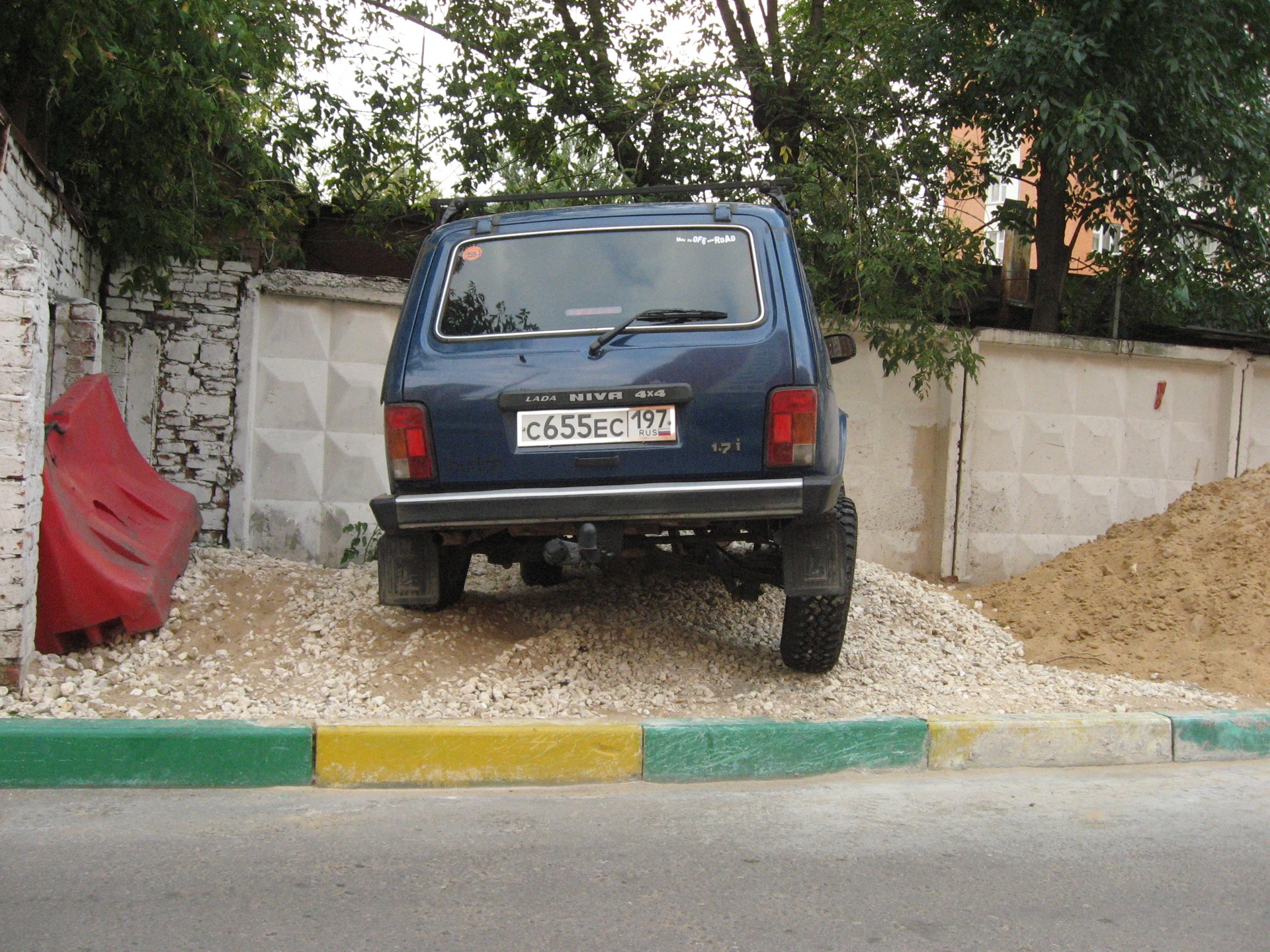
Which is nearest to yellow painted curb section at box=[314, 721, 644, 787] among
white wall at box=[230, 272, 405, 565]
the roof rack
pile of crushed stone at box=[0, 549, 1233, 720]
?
pile of crushed stone at box=[0, 549, 1233, 720]

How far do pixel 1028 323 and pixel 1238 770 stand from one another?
18.1ft

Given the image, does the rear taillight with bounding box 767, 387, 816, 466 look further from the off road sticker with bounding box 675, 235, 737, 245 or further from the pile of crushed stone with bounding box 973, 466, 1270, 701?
the pile of crushed stone with bounding box 973, 466, 1270, 701

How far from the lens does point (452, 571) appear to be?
4.75 m

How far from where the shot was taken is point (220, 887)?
107 inches

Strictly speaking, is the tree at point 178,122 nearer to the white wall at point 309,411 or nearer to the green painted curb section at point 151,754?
the white wall at point 309,411

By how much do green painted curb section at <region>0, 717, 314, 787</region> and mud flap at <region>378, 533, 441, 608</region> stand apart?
72 centimetres

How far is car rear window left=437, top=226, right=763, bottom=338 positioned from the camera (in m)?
4.02

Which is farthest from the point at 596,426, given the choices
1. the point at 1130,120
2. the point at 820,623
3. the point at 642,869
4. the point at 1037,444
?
the point at 1130,120

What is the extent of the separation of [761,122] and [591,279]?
5.21 m

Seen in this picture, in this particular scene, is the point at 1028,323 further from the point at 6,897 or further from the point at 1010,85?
the point at 6,897

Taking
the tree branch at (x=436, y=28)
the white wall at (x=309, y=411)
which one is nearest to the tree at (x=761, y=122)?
the tree branch at (x=436, y=28)

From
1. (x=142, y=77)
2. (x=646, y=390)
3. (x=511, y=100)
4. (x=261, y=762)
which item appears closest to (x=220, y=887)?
(x=261, y=762)

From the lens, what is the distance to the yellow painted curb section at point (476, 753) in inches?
147

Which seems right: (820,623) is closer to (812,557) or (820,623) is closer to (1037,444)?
(812,557)
